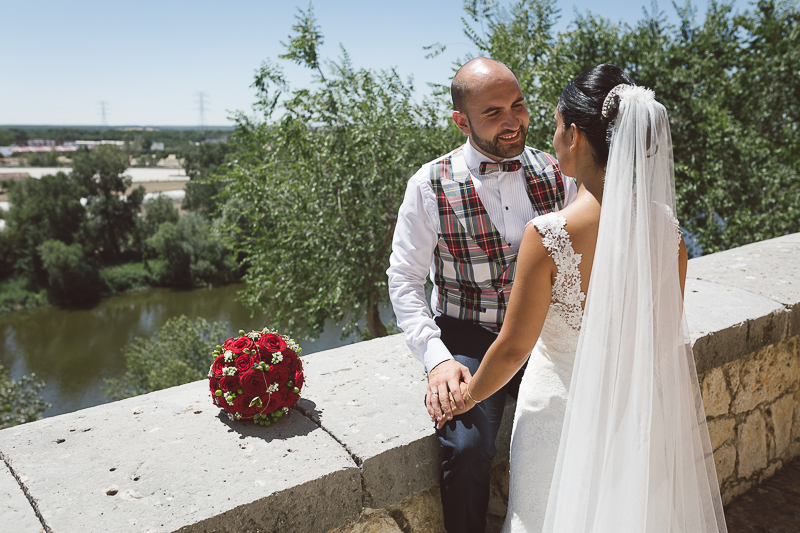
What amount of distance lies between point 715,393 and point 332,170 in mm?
7184

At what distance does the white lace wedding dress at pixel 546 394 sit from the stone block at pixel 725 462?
45.3 inches

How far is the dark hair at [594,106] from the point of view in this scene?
4.63 ft

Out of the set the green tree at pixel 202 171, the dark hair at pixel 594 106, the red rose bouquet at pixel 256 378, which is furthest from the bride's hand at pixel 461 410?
→ the green tree at pixel 202 171

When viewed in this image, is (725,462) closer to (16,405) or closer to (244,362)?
(244,362)

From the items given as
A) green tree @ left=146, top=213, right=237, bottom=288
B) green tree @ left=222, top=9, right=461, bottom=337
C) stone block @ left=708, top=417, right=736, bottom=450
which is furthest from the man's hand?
green tree @ left=146, top=213, right=237, bottom=288

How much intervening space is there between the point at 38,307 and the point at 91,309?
3608mm

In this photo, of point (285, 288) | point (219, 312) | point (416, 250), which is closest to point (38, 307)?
point (219, 312)

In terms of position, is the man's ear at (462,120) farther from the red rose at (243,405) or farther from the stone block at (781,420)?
the stone block at (781,420)

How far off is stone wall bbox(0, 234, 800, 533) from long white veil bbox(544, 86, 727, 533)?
0.44 meters

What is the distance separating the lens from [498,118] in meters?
1.97

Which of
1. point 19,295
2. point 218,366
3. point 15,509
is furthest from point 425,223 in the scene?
point 19,295

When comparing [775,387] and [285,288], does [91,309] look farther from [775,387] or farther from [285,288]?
[775,387]

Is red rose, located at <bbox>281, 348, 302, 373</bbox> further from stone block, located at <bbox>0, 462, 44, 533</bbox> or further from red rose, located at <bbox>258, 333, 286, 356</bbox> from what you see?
stone block, located at <bbox>0, 462, 44, 533</bbox>

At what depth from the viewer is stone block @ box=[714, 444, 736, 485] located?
2.20 meters
